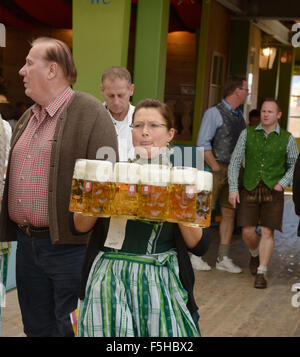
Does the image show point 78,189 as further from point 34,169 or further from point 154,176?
point 34,169

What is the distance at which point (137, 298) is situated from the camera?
206cm

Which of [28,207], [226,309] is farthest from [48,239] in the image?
[226,309]

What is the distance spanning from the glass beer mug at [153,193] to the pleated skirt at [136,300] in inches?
12.5

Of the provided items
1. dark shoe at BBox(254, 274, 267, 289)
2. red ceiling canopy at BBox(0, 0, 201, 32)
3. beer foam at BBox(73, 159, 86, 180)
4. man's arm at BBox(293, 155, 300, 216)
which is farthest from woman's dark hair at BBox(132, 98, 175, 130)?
red ceiling canopy at BBox(0, 0, 201, 32)

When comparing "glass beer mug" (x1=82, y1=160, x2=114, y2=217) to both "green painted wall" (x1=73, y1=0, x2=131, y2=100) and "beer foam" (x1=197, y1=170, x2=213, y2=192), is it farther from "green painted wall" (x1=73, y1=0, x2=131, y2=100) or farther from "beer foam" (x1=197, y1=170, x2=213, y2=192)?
"green painted wall" (x1=73, y1=0, x2=131, y2=100)

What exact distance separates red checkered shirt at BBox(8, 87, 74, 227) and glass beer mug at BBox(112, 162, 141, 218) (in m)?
0.76

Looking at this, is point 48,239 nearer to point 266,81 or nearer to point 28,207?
point 28,207

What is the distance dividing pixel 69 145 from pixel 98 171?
0.71 meters

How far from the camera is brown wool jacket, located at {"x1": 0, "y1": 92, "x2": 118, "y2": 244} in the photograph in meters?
2.53

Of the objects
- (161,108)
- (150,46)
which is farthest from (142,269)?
(150,46)

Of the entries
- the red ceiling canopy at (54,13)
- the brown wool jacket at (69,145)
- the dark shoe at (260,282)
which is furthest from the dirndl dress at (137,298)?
the red ceiling canopy at (54,13)

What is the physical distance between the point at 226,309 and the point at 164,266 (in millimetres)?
2751

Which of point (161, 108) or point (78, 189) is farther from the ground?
point (161, 108)

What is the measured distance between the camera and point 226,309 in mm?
4719
